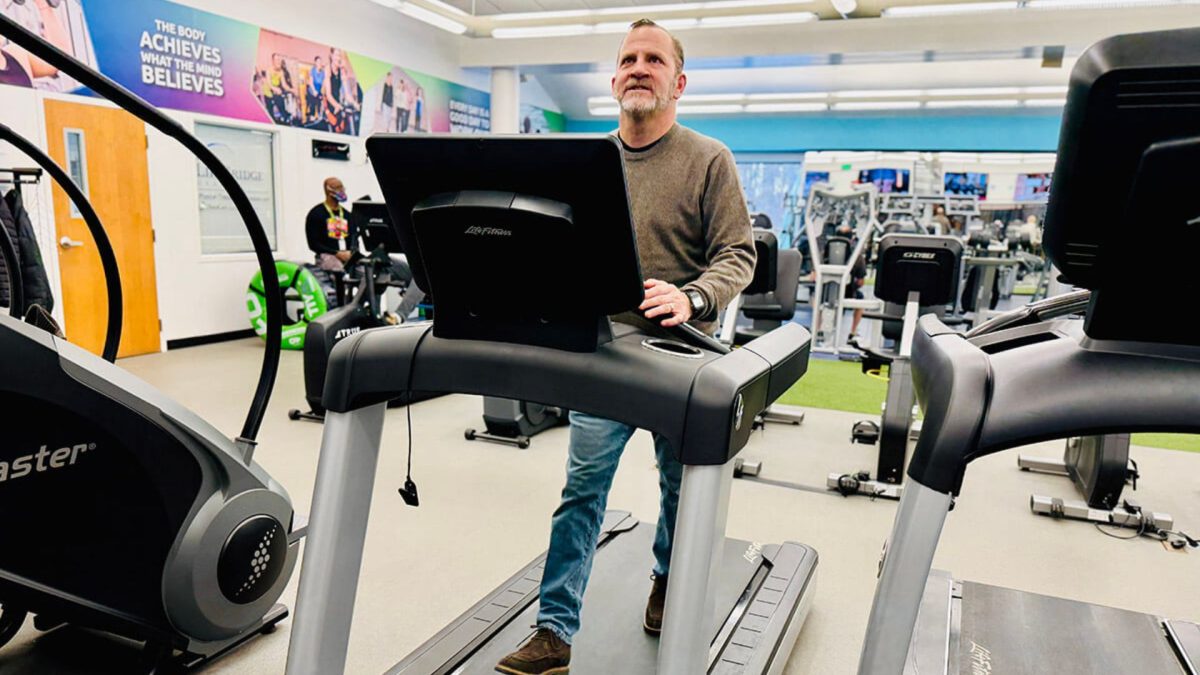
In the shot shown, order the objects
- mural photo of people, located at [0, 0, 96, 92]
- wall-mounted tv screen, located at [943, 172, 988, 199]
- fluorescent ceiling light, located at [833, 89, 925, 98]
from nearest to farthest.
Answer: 1. mural photo of people, located at [0, 0, 96, 92]
2. fluorescent ceiling light, located at [833, 89, 925, 98]
3. wall-mounted tv screen, located at [943, 172, 988, 199]

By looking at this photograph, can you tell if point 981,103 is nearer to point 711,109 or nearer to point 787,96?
point 787,96

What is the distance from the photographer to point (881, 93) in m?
11.8

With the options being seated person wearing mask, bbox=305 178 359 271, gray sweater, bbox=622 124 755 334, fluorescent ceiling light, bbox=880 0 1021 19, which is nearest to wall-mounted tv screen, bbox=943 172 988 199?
fluorescent ceiling light, bbox=880 0 1021 19

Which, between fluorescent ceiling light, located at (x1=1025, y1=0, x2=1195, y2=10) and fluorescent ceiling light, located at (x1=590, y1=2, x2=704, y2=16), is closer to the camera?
fluorescent ceiling light, located at (x1=1025, y1=0, x2=1195, y2=10)

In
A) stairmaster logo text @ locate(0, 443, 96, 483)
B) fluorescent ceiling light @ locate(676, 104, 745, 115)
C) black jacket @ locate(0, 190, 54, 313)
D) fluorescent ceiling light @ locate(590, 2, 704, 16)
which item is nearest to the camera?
stairmaster logo text @ locate(0, 443, 96, 483)

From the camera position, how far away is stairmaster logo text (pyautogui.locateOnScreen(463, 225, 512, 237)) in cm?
121

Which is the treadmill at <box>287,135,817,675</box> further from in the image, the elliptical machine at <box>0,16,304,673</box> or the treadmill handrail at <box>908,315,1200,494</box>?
the elliptical machine at <box>0,16,304,673</box>

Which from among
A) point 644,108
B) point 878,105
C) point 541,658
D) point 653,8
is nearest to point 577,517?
point 541,658

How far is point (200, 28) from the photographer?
22.8 feet

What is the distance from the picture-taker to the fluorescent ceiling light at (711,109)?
42.9ft

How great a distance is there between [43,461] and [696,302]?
1560mm

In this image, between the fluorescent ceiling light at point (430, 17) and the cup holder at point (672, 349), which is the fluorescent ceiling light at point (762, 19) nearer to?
the fluorescent ceiling light at point (430, 17)

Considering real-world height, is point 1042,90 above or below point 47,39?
above

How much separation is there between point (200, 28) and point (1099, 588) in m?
7.92
